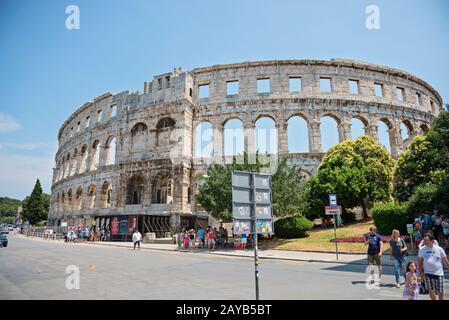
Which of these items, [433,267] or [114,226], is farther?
[114,226]

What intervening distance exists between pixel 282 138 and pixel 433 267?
80.0 ft

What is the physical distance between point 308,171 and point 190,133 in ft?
42.8

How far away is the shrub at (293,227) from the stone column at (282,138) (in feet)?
32.8

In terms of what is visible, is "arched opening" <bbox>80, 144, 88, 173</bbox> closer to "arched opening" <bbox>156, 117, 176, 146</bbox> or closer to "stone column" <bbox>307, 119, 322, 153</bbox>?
"arched opening" <bbox>156, 117, 176, 146</bbox>

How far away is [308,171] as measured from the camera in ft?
93.4

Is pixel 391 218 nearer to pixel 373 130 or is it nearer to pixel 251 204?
pixel 251 204

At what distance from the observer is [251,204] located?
562 cm

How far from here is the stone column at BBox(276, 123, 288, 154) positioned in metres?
29.4

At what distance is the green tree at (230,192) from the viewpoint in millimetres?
18953

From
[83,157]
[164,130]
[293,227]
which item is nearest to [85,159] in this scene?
[83,157]

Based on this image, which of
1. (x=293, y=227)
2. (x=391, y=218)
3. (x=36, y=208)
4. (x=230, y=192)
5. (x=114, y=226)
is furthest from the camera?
(x=36, y=208)

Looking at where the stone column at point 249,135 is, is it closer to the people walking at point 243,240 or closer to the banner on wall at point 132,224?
the people walking at point 243,240

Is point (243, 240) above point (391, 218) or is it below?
below
